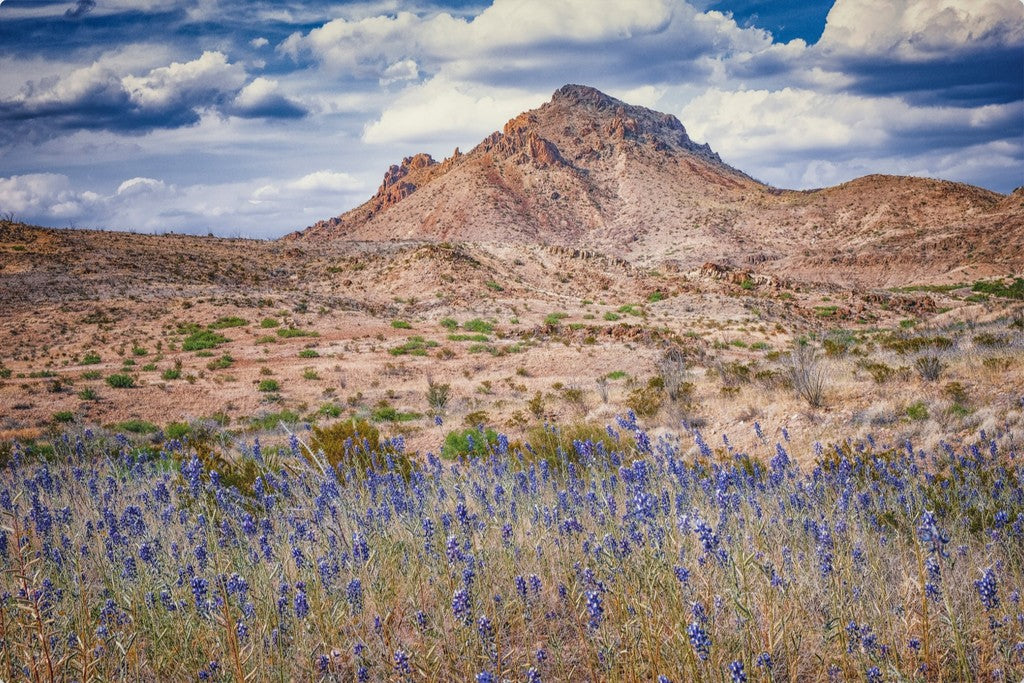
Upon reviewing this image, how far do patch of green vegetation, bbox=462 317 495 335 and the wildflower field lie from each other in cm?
2391

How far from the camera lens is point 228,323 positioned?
28.6 m

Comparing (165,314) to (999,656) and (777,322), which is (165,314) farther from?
(999,656)

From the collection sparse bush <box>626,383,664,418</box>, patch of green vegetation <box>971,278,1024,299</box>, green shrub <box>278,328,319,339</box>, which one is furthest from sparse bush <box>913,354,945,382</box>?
patch of green vegetation <box>971,278,1024,299</box>

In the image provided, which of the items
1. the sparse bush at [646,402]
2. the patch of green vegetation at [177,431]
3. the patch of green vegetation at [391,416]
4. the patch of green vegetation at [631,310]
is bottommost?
the patch of green vegetation at [391,416]

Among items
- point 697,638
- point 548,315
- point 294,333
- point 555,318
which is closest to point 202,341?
point 294,333

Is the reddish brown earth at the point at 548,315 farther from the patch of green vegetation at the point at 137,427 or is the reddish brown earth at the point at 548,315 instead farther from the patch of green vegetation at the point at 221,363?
the patch of green vegetation at the point at 137,427

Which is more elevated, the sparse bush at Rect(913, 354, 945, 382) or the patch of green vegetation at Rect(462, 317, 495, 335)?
the patch of green vegetation at Rect(462, 317, 495, 335)

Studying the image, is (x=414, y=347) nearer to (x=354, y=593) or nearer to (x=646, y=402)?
(x=646, y=402)

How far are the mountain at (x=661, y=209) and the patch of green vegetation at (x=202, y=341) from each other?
39.9 metres

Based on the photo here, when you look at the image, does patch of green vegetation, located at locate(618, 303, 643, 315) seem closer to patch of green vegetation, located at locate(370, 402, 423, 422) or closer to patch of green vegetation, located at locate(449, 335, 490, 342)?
patch of green vegetation, located at locate(449, 335, 490, 342)

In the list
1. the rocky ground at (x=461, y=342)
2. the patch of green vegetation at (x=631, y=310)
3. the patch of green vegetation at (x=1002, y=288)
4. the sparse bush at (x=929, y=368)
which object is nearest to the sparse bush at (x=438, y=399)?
the rocky ground at (x=461, y=342)

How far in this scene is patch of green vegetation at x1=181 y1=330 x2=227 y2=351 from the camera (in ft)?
79.5

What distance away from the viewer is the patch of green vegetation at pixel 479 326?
95.2 ft

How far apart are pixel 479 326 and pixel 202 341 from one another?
1236 centimetres
